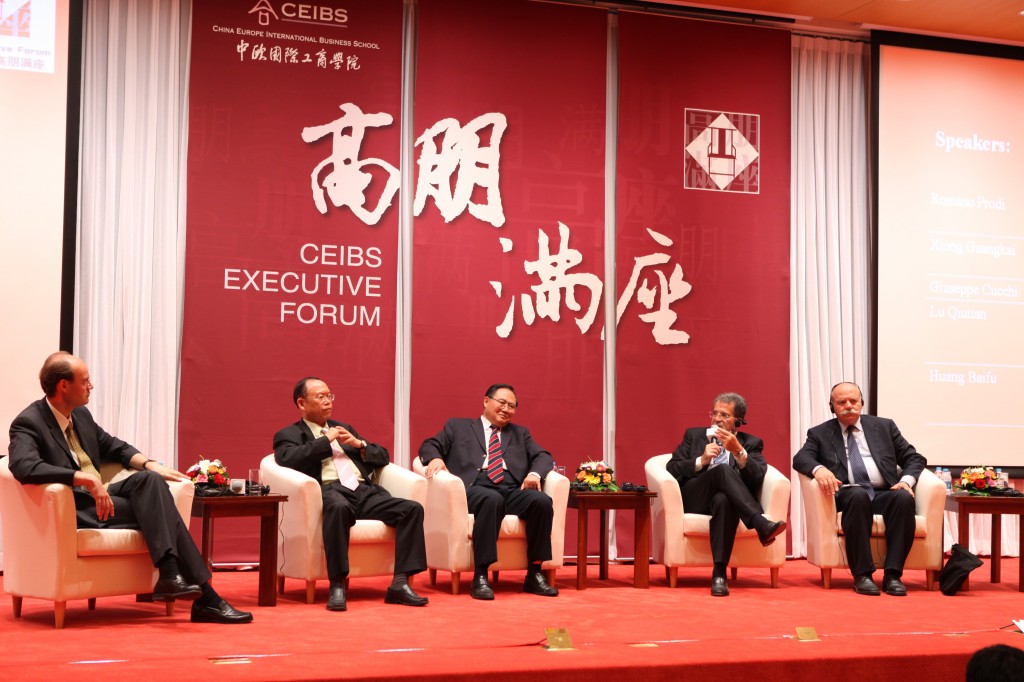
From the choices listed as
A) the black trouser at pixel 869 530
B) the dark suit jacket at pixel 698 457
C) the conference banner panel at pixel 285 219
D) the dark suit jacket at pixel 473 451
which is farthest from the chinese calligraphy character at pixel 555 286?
the black trouser at pixel 869 530

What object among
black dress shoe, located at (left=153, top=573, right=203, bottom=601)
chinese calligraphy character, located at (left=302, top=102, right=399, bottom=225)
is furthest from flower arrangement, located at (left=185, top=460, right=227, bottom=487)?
chinese calligraphy character, located at (left=302, top=102, right=399, bottom=225)

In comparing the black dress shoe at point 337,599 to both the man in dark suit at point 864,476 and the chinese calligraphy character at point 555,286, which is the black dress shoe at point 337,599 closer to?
the chinese calligraphy character at point 555,286

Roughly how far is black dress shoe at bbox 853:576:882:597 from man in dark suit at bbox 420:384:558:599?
1.55 meters

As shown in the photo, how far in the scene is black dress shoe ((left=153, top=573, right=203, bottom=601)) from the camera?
14.2 ft

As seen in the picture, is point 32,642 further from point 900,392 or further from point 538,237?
point 900,392

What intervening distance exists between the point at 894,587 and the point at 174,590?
3.50 m

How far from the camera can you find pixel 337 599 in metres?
4.91

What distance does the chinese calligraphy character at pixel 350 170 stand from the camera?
6.68 meters

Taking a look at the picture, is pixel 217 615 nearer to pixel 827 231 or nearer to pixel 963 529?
pixel 963 529

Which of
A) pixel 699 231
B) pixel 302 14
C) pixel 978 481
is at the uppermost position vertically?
pixel 302 14

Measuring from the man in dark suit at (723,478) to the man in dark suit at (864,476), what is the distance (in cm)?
32

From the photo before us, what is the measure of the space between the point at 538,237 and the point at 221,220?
75.5 inches

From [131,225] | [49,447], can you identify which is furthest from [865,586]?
[131,225]

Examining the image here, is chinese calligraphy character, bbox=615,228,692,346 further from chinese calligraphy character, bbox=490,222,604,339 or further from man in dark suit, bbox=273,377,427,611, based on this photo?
man in dark suit, bbox=273,377,427,611
